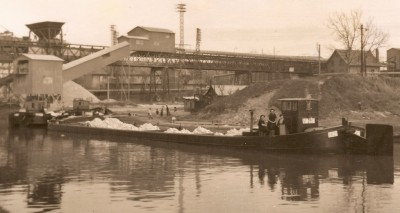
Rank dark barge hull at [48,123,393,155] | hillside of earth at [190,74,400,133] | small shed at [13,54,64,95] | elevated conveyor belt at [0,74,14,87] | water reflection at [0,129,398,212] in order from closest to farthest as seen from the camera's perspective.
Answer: water reflection at [0,129,398,212], dark barge hull at [48,123,393,155], hillside of earth at [190,74,400,133], small shed at [13,54,64,95], elevated conveyor belt at [0,74,14,87]

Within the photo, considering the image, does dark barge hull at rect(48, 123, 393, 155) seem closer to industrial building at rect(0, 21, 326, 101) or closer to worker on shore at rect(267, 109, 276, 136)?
worker on shore at rect(267, 109, 276, 136)

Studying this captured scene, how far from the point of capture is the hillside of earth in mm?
45000

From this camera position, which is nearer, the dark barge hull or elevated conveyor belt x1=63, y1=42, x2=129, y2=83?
the dark barge hull

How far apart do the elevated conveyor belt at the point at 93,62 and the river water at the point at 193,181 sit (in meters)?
43.2

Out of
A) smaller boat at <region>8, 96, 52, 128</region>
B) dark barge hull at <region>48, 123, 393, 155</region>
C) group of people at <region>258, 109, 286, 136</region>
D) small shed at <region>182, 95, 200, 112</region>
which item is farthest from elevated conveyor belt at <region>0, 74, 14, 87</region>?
group of people at <region>258, 109, 286, 136</region>

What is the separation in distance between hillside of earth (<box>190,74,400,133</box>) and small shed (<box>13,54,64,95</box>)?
85.3 feet

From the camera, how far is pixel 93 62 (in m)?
75.9

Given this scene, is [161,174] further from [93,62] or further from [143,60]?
[143,60]

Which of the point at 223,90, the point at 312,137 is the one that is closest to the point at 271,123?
the point at 312,137

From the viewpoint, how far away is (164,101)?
93.8 metres

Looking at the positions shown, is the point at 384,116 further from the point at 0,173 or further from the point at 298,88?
the point at 0,173

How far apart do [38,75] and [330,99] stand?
4140 centimetres

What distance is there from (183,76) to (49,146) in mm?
88366

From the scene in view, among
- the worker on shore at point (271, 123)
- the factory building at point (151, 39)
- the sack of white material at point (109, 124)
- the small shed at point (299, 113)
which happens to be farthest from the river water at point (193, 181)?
the factory building at point (151, 39)
